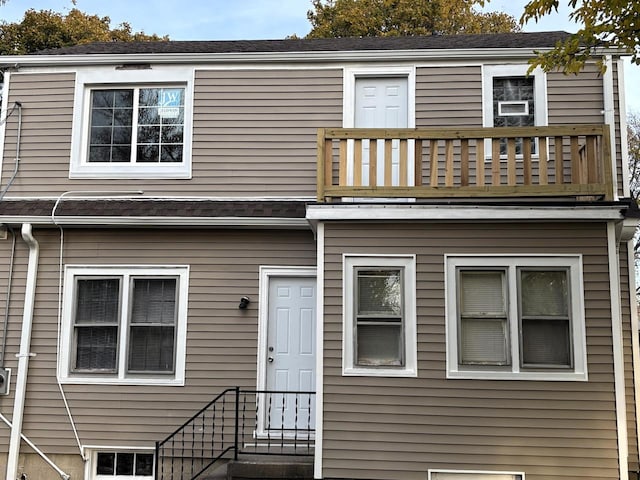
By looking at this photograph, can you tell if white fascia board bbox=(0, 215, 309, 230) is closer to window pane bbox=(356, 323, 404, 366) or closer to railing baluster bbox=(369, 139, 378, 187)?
railing baluster bbox=(369, 139, 378, 187)

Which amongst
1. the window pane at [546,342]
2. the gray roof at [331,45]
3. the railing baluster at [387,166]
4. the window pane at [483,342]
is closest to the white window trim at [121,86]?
the gray roof at [331,45]

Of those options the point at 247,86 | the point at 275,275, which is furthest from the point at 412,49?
the point at 275,275

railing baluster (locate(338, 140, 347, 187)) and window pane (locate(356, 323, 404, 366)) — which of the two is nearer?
window pane (locate(356, 323, 404, 366))

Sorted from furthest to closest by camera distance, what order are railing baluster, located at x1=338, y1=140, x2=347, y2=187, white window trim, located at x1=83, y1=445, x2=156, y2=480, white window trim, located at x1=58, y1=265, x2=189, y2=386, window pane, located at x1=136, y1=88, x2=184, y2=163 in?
window pane, located at x1=136, y1=88, x2=184, y2=163 < white window trim, located at x1=58, y1=265, x2=189, y2=386 < white window trim, located at x1=83, y1=445, x2=156, y2=480 < railing baluster, located at x1=338, y1=140, x2=347, y2=187

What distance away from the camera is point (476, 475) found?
21.6ft

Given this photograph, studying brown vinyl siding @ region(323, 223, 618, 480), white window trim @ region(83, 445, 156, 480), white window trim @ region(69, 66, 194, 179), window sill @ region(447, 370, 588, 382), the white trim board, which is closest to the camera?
brown vinyl siding @ region(323, 223, 618, 480)

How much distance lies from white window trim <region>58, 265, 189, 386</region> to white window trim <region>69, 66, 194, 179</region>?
1354 millimetres

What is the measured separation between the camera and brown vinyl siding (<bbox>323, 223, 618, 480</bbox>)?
652 cm

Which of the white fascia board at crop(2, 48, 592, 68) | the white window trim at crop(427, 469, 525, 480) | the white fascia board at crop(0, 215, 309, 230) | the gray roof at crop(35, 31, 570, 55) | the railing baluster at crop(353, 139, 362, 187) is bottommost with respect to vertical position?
the white window trim at crop(427, 469, 525, 480)

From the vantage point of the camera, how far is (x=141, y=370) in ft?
27.2

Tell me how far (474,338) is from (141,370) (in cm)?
431

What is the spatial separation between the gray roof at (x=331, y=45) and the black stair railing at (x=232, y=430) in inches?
195

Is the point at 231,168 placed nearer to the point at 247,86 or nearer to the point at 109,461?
the point at 247,86

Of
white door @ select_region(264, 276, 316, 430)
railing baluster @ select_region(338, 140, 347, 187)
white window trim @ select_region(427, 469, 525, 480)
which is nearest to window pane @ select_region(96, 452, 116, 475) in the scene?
white door @ select_region(264, 276, 316, 430)
